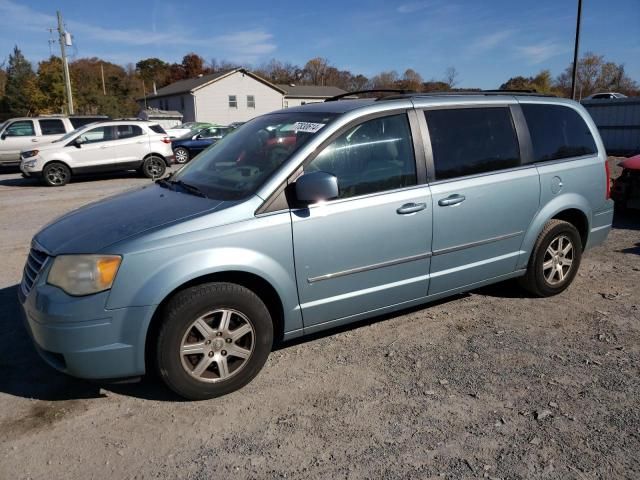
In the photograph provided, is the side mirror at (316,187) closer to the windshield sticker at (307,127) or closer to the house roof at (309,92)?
the windshield sticker at (307,127)

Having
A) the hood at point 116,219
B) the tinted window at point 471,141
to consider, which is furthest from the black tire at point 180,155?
the tinted window at point 471,141

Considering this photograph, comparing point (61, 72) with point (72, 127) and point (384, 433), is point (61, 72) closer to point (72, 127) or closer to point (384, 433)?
point (72, 127)

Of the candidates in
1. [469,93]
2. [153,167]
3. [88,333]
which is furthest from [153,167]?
[88,333]

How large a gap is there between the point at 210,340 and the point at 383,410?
1.15m

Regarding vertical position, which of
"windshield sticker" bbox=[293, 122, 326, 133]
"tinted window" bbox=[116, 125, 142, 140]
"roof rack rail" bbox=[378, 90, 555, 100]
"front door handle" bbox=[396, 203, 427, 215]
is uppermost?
"tinted window" bbox=[116, 125, 142, 140]

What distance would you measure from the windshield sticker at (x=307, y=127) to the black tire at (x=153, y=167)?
12.4m

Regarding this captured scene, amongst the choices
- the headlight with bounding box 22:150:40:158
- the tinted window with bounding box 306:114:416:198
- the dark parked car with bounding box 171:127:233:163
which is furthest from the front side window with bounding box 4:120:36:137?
A: the tinted window with bounding box 306:114:416:198

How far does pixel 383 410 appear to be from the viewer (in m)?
3.15

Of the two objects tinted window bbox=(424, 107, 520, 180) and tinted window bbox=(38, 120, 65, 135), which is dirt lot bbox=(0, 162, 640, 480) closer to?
tinted window bbox=(424, 107, 520, 180)

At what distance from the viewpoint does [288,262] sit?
133 inches

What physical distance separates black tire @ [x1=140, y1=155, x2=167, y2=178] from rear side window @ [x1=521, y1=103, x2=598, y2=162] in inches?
500

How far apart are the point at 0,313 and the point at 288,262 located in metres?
3.11

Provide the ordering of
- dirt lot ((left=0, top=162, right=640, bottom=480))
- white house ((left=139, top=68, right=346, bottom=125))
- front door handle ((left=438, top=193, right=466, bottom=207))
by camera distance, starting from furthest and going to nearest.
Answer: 1. white house ((left=139, top=68, right=346, bottom=125))
2. front door handle ((left=438, top=193, right=466, bottom=207))
3. dirt lot ((left=0, top=162, right=640, bottom=480))

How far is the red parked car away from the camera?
7797 millimetres
